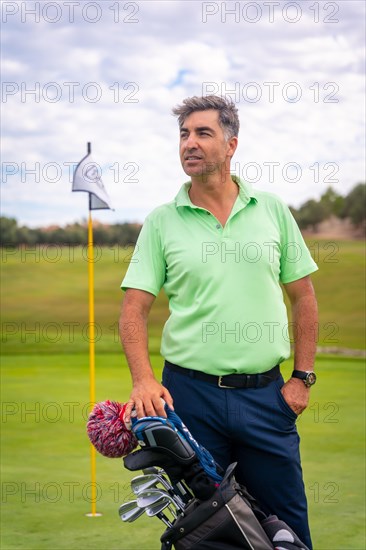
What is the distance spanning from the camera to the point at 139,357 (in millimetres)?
2832

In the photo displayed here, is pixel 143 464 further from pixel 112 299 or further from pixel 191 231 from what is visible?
pixel 112 299

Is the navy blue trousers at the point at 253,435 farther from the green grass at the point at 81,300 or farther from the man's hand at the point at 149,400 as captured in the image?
the green grass at the point at 81,300

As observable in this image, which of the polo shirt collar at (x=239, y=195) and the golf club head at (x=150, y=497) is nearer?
the golf club head at (x=150, y=497)

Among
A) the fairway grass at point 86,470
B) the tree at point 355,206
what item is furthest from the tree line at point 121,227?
the fairway grass at point 86,470

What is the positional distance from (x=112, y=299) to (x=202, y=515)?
61.8ft

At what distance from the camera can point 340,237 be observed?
24.1m

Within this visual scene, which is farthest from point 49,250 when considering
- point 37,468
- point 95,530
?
point 95,530

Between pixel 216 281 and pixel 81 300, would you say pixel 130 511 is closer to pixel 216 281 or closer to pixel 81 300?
pixel 216 281

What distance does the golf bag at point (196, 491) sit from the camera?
2668mm

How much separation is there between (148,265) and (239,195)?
0.35m

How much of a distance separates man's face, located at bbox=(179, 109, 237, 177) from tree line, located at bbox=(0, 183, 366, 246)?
1494 cm

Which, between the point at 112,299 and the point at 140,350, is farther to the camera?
the point at 112,299

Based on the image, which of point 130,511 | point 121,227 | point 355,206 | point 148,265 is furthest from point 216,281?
point 355,206

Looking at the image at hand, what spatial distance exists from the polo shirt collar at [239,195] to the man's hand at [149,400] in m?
0.54
